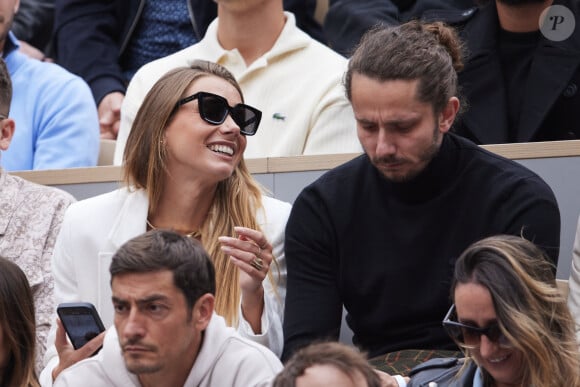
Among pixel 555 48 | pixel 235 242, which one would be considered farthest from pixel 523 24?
pixel 235 242

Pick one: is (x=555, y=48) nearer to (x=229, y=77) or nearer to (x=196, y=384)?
(x=229, y=77)

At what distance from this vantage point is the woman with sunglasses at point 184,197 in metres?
4.21

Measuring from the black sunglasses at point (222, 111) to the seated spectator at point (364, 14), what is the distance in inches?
48.1

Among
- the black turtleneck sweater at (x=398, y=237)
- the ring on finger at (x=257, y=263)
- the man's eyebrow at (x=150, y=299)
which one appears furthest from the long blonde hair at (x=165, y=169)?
the man's eyebrow at (x=150, y=299)

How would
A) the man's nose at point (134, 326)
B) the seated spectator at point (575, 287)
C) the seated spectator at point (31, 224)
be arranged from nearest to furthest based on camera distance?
the man's nose at point (134, 326) → the seated spectator at point (575, 287) → the seated spectator at point (31, 224)

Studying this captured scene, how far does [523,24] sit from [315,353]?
2.27 meters

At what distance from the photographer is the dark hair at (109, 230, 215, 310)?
3.42 metres

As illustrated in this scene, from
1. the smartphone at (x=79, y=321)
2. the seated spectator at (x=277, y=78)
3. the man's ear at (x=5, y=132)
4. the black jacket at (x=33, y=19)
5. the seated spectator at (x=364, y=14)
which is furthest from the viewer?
the black jacket at (x=33, y=19)

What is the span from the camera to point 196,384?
3.49 meters

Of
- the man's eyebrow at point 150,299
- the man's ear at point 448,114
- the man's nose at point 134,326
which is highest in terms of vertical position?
the man's ear at point 448,114

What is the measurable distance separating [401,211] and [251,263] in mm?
487

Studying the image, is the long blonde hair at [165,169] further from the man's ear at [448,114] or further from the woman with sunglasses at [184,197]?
the man's ear at [448,114]

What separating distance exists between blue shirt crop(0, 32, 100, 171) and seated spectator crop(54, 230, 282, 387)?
1923 mm

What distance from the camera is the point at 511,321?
3.14 m
